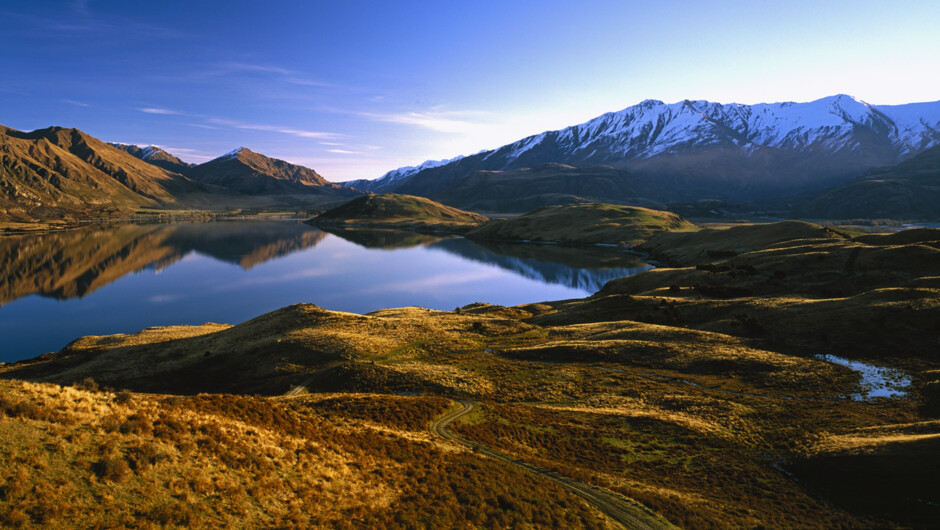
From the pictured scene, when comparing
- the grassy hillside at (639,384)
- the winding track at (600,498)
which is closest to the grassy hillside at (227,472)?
the grassy hillside at (639,384)

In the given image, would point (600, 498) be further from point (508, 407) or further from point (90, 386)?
point (90, 386)

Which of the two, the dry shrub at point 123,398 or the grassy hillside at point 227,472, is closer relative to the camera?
the grassy hillside at point 227,472

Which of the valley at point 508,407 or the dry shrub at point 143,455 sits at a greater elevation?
the dry shrub at point 143,455

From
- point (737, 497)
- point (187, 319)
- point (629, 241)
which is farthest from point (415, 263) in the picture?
point (737, 497)

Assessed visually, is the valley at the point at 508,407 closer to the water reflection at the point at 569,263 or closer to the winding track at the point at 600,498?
the winding track at the point at 600,498

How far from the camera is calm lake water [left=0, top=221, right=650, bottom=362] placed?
82062 mm

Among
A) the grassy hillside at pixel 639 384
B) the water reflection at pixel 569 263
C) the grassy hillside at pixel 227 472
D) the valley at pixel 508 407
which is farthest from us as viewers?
the water reflection at pixel 569 263

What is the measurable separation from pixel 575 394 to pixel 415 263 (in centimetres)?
12467

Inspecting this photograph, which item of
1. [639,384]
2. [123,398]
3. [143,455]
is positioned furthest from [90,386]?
[639,384]

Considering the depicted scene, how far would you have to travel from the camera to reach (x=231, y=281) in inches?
4710

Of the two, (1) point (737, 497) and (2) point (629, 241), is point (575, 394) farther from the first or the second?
(2) point (629, 241)

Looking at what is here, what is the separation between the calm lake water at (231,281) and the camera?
269 feet

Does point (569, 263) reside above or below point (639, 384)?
above

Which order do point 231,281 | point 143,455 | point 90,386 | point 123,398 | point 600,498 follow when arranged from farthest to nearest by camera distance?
point 231,281
point 90,386
point 600,498
point 123,398
point 143,455
